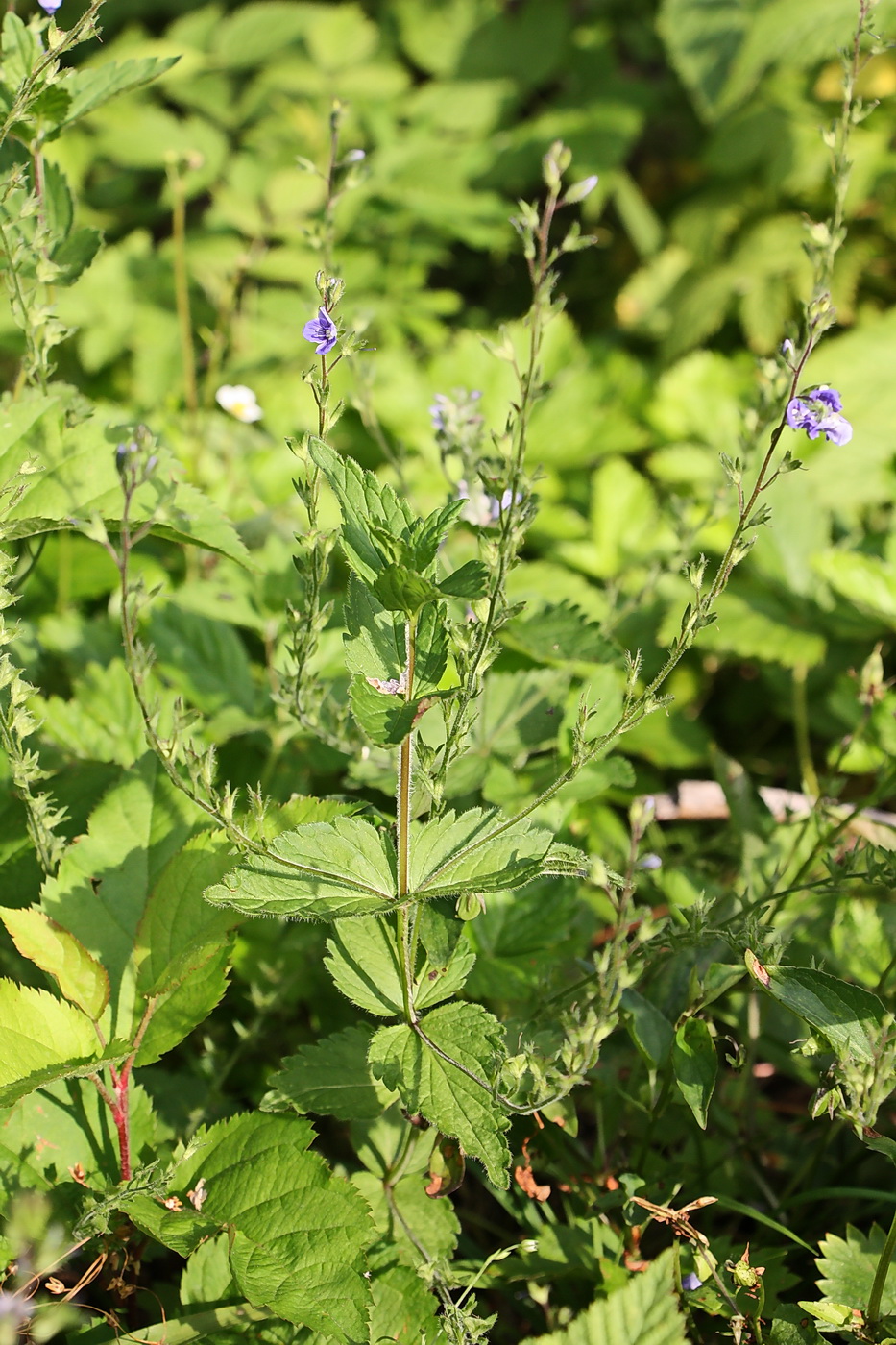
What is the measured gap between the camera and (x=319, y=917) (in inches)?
53.7

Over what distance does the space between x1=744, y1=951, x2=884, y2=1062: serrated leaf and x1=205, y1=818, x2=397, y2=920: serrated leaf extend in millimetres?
513

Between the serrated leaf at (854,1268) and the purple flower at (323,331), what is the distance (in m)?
1.47

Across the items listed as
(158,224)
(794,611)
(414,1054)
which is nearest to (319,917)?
(414,1054)

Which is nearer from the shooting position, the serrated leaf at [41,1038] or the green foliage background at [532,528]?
the serrated leaf at [41,1038]

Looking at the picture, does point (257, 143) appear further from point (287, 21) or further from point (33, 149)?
point (33, 149)

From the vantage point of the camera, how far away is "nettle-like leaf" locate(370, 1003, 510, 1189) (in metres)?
1.40

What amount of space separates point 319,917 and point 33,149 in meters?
1.40

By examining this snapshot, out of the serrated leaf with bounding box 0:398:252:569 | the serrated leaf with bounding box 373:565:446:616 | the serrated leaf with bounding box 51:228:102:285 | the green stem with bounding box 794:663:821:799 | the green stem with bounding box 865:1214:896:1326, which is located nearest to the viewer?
the serrated leaf with bounding box 373:565:446:616

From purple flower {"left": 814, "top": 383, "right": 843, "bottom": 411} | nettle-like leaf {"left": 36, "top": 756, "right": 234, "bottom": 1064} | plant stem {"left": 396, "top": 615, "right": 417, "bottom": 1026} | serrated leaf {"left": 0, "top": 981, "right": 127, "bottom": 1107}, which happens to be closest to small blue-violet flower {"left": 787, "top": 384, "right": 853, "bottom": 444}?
purple flower {"left": 814, "top": 383, "right": 843, "bottom": 411}

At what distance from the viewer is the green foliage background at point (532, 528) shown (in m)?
1.78

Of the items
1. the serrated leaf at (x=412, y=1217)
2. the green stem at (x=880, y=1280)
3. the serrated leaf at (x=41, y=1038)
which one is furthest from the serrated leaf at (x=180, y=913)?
the green stem at (x=880, y=1280)

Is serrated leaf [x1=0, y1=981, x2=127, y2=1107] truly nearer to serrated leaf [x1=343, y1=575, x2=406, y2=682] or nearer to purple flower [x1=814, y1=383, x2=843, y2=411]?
serrated leaf [x1=343, y1=575, x2=406, y2=682]

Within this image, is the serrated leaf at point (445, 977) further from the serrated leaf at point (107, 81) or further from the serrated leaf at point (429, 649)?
the serrated leaf at point (107, 81)

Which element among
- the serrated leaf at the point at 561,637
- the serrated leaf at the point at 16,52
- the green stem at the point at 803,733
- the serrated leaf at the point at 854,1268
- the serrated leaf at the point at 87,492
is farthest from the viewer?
the green stem at the point at 803,733
